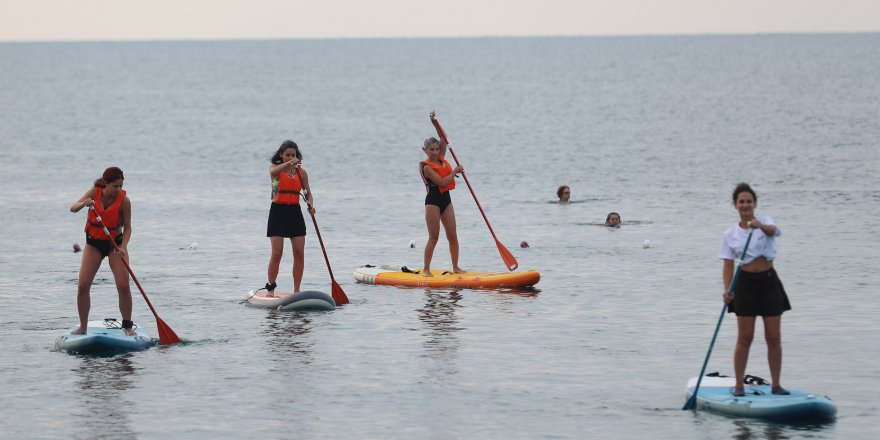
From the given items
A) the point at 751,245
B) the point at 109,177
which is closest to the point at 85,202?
the point at 109,177

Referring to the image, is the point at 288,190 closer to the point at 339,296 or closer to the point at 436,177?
the point at 339,296

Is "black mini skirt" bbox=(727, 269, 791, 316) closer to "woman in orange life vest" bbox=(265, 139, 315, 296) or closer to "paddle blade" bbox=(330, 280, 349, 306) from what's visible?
"woman in orange life vest" bbox=(265, 139, 315, 296)

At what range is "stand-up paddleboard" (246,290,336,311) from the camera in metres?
17.4

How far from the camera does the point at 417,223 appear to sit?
30.1m

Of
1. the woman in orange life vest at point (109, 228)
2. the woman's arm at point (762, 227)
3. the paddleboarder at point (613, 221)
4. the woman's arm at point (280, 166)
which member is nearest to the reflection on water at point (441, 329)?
the woman's arm at point (280, 166)

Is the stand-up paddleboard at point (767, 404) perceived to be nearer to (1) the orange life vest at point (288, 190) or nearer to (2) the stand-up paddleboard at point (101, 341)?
(2) the stand-up paddleboard at point (101, 341)

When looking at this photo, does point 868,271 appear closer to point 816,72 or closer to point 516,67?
point 816,72

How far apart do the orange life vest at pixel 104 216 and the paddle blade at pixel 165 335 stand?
4.58 ft

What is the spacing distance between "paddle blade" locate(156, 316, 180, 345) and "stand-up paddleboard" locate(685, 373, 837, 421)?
5739mm

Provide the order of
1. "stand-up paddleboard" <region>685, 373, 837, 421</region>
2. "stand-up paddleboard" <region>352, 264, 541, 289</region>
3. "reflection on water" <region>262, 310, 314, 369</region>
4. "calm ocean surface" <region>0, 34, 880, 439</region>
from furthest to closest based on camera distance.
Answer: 1. "stand-up paddleboard" <region>352, 264, 541, 289</region>
2. "reflection on water" <region>262, 310, 314, 369</region>
3. "calm ocean surface" <region>0, 34, 880, 439</region>
4. "stand-up paddleboard" <region>685, 373, 837, 421</region>

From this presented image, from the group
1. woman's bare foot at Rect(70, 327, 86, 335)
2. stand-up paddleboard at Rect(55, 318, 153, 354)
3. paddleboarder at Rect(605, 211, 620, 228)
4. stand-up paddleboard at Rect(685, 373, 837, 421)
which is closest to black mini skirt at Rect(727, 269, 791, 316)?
stand-up paddleboard at Rect(685, 373, 837, 421)

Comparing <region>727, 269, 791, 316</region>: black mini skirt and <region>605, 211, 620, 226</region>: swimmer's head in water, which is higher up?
<region>605, 211, 620, 226</region>: swimmer's head in water

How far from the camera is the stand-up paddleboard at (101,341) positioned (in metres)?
14.8

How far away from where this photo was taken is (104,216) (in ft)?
46.5
